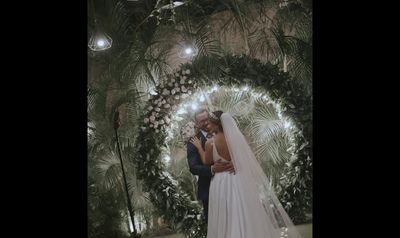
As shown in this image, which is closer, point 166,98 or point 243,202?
point 243,202

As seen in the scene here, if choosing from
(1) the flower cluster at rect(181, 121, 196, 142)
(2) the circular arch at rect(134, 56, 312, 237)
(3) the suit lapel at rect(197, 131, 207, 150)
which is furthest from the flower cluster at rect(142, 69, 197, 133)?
(3) the suit lapel at rect(197, 131, 207, 150)

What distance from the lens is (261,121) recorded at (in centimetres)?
308

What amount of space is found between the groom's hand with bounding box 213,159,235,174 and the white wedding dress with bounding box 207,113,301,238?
0.02m

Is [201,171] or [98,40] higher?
[98,40]

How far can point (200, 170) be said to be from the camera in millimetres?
3074

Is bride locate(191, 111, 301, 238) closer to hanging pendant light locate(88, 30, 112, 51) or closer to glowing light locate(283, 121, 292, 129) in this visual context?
glowing light locate(283, 121, 292, 129)

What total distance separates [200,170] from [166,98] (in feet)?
1.62

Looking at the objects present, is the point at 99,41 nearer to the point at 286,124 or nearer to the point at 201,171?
the point at 201,171

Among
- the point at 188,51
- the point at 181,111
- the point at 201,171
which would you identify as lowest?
the point at 201,171

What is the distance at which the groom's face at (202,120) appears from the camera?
3.10 metres

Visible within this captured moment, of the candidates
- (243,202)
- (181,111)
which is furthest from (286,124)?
(181,111)

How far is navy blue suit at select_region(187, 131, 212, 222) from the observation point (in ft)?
10.1

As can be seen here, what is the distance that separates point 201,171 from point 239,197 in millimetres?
275

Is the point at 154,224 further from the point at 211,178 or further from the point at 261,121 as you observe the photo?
the point at 261,121
